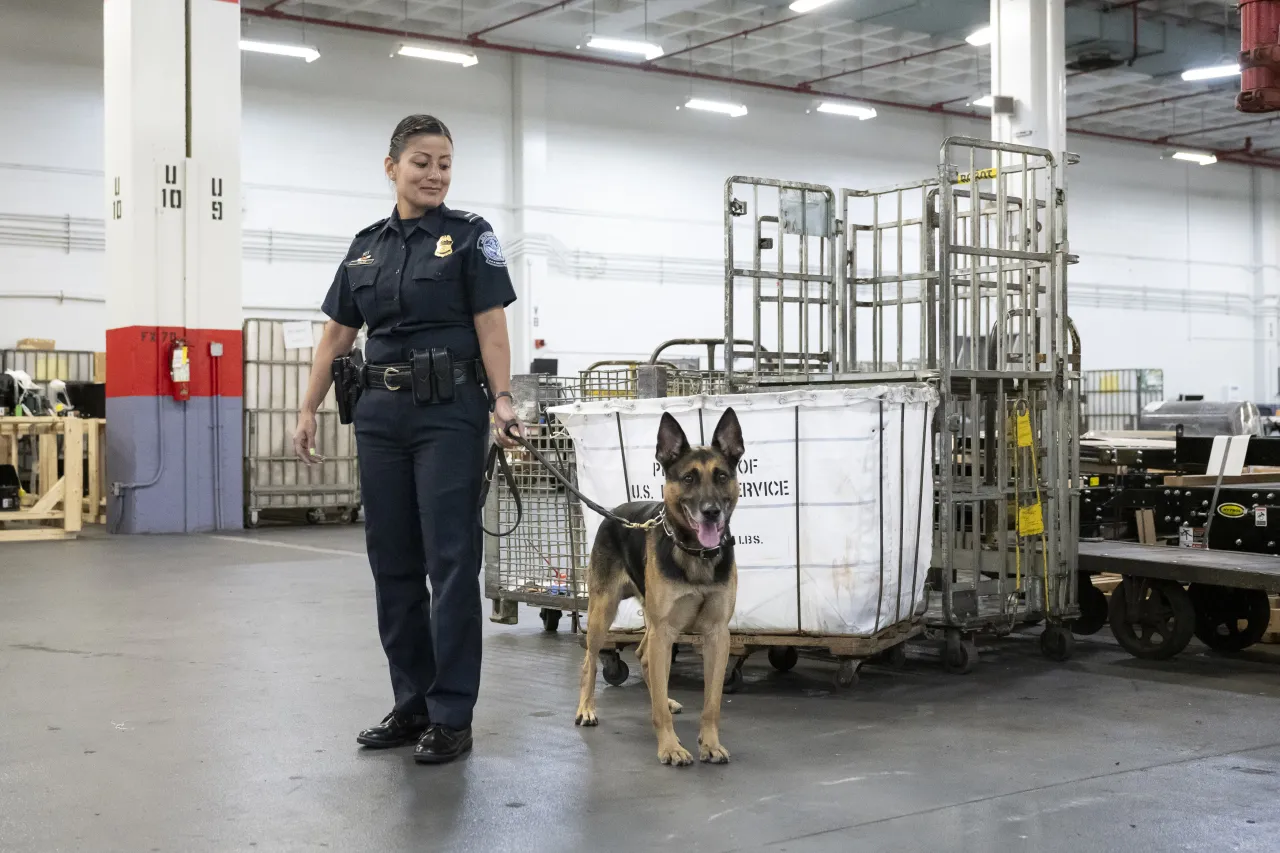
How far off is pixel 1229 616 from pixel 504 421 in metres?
3.86

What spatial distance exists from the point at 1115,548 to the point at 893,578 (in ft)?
5.53

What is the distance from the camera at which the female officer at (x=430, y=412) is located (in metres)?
3.97

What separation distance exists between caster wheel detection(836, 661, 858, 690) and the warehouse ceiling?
45.4 feet

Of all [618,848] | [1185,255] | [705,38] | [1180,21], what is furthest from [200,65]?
[1185,255]

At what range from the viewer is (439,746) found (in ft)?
13.0

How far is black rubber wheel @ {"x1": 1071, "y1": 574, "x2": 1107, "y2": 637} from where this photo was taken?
657cm

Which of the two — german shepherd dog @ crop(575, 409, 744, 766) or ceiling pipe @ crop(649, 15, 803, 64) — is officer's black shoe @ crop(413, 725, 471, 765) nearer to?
german shepherd dog @ crop(575, 409, 744, 766)

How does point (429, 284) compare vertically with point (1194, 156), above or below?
below

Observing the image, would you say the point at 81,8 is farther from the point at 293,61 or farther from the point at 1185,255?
the point at 1185,255

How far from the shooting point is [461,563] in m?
3.99

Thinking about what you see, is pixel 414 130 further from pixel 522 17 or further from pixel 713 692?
pixel 522 17

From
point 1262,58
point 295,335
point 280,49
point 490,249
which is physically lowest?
point 490,249

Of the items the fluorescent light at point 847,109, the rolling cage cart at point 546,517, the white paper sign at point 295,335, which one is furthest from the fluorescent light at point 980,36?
the rolling cage cart at point 546,517

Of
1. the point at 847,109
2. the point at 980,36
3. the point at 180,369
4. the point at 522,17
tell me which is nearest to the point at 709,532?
the point at 180,369
